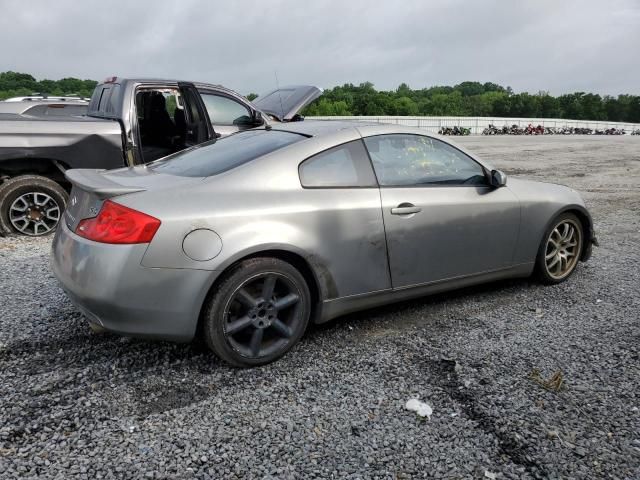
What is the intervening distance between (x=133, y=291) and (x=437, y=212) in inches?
82.5

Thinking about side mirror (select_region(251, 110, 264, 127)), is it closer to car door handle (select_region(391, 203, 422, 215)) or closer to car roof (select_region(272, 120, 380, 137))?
car roof (select_region(272, 120, 380, 137))

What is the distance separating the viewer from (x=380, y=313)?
424 centimetres

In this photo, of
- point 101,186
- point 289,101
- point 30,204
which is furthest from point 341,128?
point 289,101

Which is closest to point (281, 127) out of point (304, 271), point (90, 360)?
point (304, 271)

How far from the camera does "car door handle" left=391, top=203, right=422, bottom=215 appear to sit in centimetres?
370

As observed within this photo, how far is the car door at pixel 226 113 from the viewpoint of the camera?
733 centimetres

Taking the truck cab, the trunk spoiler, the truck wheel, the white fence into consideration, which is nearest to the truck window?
the truck cab

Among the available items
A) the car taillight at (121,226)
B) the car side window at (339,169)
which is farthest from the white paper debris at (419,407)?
the car taillight at (121,226)

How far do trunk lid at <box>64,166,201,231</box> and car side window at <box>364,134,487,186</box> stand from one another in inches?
49.9

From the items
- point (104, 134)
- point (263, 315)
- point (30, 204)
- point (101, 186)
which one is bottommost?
point (263, 315)

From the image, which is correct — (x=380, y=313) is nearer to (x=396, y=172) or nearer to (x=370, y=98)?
(x=396, y=172)

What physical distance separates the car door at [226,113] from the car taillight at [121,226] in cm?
440

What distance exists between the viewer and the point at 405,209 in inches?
147

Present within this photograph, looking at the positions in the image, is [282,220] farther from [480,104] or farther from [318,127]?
[480,104]
